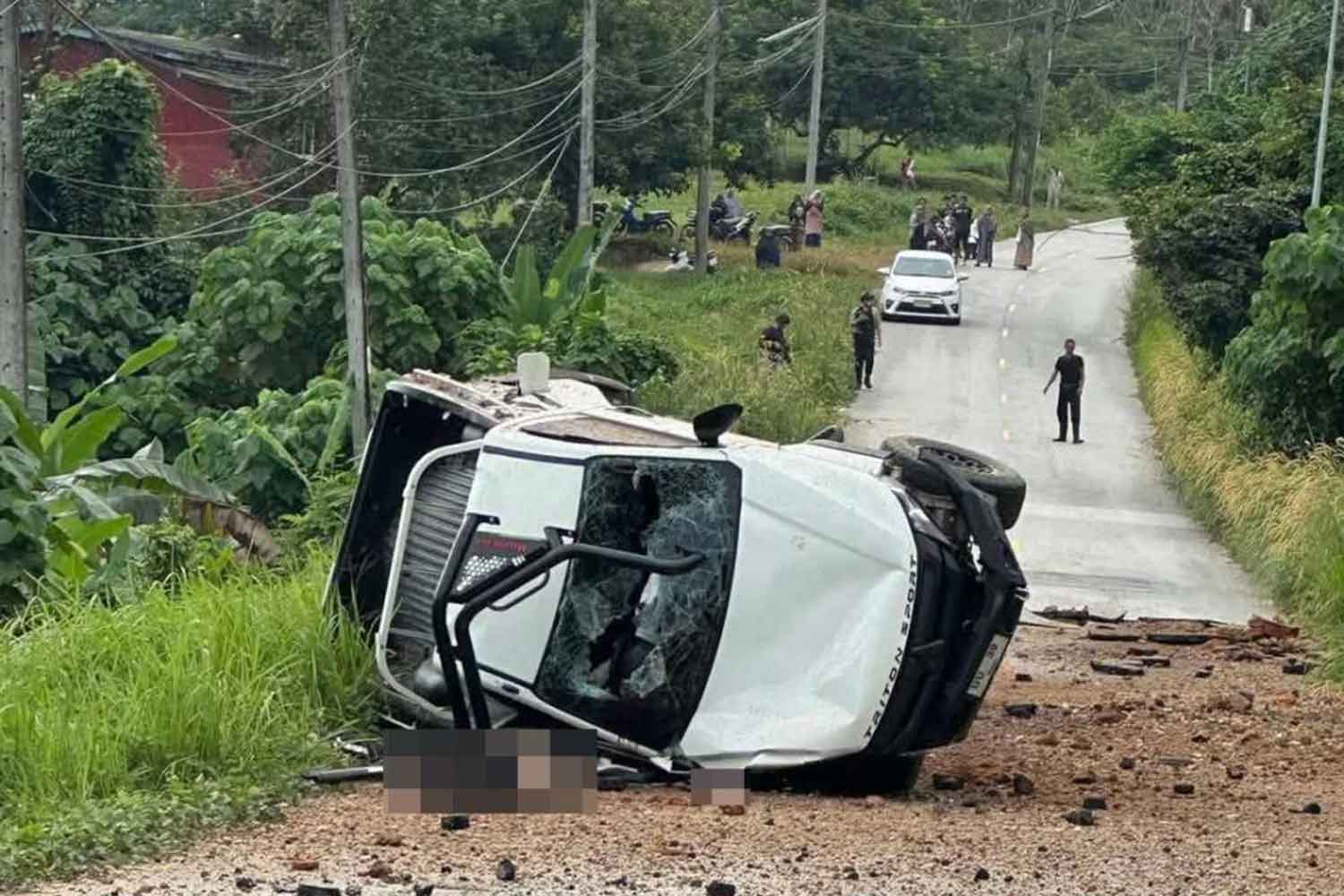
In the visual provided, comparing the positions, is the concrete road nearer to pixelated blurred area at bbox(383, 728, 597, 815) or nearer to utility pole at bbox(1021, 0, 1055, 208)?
pixelated blurred area at bbox(383, 728, 597, 815)

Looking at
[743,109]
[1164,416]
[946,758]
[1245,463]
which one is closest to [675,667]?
[946,758]

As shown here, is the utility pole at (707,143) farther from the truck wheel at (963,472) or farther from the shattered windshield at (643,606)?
the shattered windshield at (643,606)

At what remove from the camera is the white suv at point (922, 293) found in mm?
44625

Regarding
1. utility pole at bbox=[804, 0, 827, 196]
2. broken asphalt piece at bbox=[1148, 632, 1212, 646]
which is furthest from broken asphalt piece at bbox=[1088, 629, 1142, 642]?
utility pole at bbox=[804, 0, 827, 196]

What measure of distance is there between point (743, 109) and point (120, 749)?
1793 inches

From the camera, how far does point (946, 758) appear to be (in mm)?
10125

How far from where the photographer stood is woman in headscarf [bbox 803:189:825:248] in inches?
2106

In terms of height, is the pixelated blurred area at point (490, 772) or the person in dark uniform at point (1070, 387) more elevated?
the pixelated blurred area at point (490, 772)

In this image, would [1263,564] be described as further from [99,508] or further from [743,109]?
[743,109]

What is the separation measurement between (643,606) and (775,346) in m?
24.9

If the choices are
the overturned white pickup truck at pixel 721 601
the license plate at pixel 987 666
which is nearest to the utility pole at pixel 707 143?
the overturned white pickup truck at pixel 721 601

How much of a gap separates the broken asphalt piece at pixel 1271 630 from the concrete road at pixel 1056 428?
2.96 metres

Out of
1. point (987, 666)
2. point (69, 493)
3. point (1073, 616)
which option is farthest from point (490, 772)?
point (1073, 616)

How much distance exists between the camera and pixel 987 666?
8.88 meters
